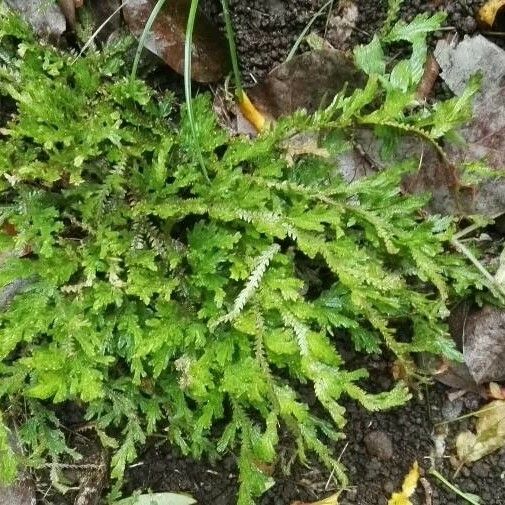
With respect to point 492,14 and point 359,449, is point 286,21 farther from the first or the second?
point 359,449

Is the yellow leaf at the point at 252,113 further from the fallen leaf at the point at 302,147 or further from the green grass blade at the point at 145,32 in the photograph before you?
the green grass blade at the point at 145,32

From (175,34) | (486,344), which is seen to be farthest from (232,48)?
(486,344)

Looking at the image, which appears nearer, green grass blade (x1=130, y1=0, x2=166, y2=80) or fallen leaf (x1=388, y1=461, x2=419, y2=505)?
green grass blade (x1=130, y1=0, x2=166, y2=80)

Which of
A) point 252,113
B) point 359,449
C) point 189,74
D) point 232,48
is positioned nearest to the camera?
point 189,74

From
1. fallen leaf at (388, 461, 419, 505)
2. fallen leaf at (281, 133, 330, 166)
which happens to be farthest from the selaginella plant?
fallen leaf at (388, 461, 419, 505)

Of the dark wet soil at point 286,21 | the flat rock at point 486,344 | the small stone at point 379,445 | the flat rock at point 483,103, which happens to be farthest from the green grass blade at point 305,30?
the small stone at point 379,445

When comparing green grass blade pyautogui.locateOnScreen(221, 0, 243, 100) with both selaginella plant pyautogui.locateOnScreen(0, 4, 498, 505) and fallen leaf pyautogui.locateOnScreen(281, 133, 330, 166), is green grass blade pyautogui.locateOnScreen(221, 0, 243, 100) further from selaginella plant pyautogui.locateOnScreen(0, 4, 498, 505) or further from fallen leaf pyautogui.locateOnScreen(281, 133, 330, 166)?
fallen leaf pyautogui.locateOnScreen(281, 133, 330, 166)
